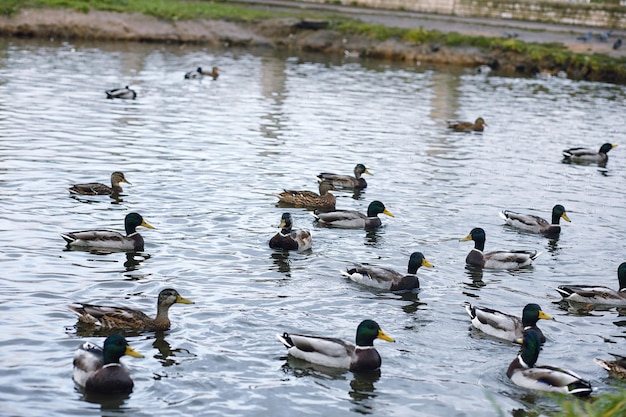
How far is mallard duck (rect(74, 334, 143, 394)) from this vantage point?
1034 centimetres

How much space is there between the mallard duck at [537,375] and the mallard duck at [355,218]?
608 centimetres

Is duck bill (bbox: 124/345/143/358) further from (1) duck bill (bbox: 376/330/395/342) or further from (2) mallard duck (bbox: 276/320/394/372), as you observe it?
(1) duck bill (bbox: 376/330/395/342)

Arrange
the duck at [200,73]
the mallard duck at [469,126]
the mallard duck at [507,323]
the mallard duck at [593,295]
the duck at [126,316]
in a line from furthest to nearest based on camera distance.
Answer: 1. the duck at [200,73]
2. the mallard duck at [469,126]
3. the mallard duck at [593,295]
4. the mallard duck at [507,323]
5. the duck at [126,316]

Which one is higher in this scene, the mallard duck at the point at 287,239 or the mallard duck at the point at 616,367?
the mallard duck at the point at 287,239

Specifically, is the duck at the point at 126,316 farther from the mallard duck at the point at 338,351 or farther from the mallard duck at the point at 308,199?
the mallard duck at the point at 308,199

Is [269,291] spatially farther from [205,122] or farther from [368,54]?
[368,54]

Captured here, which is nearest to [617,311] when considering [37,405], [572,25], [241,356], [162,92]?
[241,356]

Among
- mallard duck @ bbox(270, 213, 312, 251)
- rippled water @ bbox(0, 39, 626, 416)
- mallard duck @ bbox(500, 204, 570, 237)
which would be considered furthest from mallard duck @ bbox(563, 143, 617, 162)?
mallard duck @ bbox(270, 213, 312, 251)

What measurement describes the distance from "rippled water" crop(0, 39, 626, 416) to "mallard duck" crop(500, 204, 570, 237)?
1.16 feet

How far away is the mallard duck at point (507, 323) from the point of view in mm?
12742

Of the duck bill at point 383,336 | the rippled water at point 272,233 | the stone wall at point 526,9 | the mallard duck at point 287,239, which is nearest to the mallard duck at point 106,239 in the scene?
the rippled water at point 272,233

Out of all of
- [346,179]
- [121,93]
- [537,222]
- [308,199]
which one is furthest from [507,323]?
[121,93]

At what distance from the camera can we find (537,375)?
11.1m

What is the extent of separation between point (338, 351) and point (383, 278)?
3.00 m
